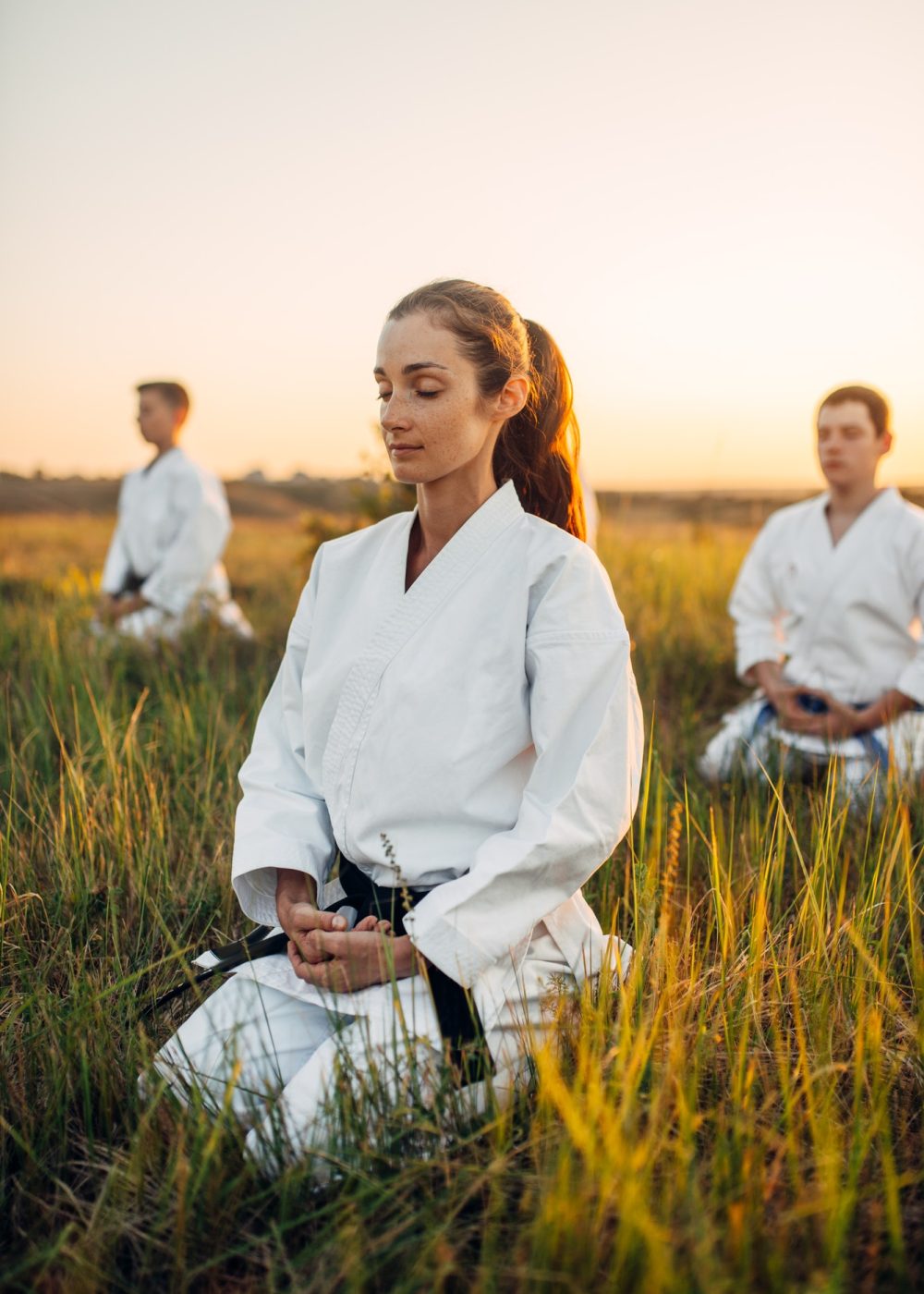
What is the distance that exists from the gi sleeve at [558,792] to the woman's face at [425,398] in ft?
1.04

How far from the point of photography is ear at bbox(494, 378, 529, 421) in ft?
6.44

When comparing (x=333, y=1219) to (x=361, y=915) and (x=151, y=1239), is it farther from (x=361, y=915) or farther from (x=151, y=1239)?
(x=361, y=915)

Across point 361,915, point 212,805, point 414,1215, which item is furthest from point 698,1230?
point 212,805

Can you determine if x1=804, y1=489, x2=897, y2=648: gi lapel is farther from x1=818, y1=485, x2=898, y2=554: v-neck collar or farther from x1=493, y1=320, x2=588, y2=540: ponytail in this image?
x1=493, y1=320, x2=588, y2=540: ponytail

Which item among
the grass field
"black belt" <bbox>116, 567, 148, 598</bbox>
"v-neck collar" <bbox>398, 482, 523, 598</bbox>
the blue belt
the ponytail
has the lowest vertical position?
the blue belt

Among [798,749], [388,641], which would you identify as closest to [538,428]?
[388,641]

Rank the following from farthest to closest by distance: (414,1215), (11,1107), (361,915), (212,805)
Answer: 1. (212,805)
2. (361,915)
3. (11,1107)
4. (414,1215)

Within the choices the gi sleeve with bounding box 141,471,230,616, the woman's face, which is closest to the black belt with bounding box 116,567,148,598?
the gi sleeve with bounding box 141,471,230,616

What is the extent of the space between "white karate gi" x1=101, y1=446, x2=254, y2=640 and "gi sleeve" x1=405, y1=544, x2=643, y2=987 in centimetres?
442

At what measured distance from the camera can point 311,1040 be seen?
183 centimetres

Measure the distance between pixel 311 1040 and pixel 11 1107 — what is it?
1.68ft

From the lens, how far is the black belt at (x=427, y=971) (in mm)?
1644

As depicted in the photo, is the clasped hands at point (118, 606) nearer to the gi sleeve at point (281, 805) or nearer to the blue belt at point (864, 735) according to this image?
the blue belt at point (864, 735)

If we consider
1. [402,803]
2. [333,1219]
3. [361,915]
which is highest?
[402,803]
